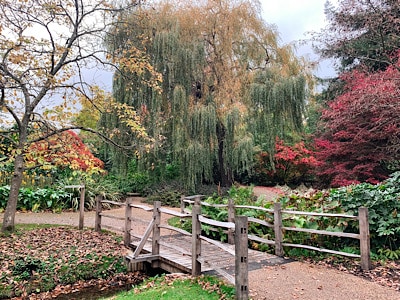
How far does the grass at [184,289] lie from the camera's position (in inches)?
137

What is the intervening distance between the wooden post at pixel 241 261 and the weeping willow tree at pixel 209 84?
22.8 feet

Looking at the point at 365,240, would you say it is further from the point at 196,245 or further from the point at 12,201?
the point at 12,201

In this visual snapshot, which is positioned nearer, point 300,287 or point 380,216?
point 300,287

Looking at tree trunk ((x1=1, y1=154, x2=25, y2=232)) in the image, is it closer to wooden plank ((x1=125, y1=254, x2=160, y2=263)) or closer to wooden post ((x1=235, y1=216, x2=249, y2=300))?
wooden plank ((x1=125, y1=254, x2=160, y2=263))

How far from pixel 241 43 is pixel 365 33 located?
4271mm

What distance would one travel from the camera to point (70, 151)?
20.9 feet

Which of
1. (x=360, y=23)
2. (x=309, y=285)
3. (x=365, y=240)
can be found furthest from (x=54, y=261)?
(x=360, y=23)

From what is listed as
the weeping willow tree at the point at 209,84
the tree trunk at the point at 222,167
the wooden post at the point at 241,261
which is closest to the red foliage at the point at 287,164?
the tree trunk at the point at 222,167

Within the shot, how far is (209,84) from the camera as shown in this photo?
11.5m

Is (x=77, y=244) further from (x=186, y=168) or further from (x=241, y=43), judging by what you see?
(x=241, y=43)

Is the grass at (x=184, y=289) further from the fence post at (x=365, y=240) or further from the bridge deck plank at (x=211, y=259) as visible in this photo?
the fence post at (x=365, y=240)

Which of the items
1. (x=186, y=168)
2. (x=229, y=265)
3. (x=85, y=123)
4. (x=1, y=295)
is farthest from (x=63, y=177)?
(x=229, y=265)

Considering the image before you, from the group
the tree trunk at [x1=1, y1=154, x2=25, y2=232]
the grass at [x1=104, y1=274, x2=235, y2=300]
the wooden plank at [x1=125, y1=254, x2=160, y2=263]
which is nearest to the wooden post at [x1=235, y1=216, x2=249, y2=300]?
the grass at [x1=104, y1=274, x2=235, y2=300]

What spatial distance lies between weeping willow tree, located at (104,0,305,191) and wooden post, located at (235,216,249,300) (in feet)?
22.8
